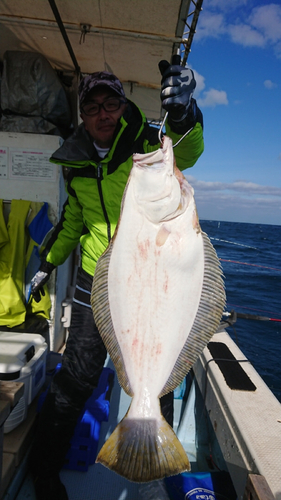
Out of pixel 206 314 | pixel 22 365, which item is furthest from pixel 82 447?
pixel 206 314

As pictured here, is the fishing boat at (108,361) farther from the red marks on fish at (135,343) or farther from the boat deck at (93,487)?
the red marks on fish at (135,343)

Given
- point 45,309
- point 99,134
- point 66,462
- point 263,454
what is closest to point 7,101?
point 99,134

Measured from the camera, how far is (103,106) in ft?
6.64

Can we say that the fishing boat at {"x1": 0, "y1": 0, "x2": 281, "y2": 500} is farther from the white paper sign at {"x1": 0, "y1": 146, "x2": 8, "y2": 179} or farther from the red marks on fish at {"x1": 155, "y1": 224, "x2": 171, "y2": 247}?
the red marks on fish at {"x1": 155, "y1": 224, "x2": 171, "y2": 247}

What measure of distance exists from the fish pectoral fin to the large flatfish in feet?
0.05

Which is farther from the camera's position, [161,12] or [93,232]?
[161,12]

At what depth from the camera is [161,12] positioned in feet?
8.92

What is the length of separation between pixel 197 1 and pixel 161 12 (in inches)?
15.8

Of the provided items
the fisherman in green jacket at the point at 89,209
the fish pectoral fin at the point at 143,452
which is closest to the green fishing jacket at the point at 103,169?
the fisherman in green jacket at the point at 89,209

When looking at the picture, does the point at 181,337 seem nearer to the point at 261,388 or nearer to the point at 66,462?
the point at 261,388

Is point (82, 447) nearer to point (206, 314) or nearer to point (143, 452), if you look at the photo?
point (143, 452)

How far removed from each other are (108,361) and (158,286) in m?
2.87

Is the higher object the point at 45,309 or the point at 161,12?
the point at 161,12

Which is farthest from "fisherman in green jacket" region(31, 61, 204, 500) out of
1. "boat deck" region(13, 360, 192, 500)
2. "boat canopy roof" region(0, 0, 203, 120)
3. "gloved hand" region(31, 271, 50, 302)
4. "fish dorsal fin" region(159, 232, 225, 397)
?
"boat canopy roof" region(0, 0, 203, 120)
